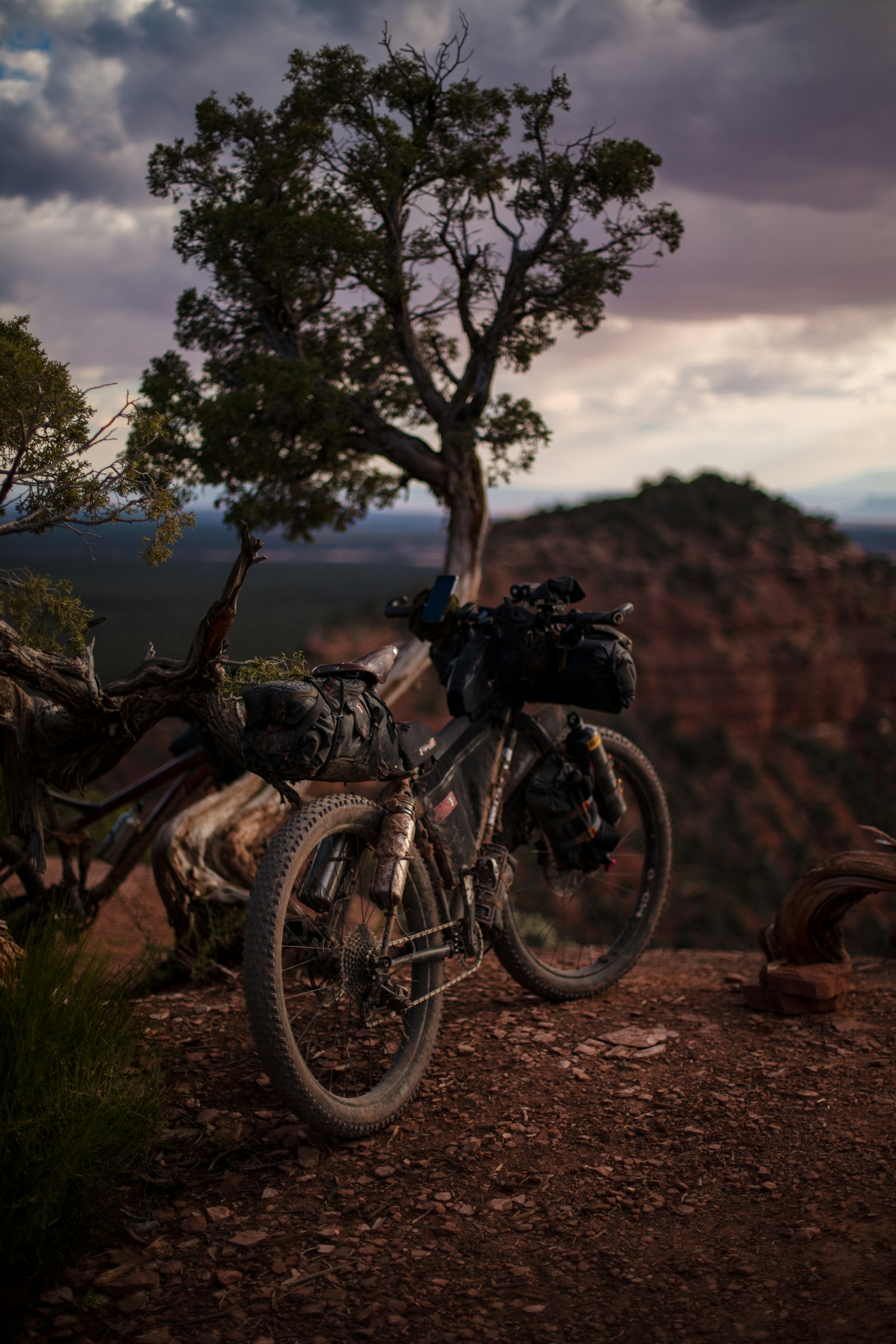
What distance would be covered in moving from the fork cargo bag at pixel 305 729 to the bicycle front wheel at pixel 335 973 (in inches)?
5.5

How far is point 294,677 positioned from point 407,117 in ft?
14.0

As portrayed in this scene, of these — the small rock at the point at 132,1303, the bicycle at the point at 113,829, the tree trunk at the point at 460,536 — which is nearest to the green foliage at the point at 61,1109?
the small rock at the point at 132,1303

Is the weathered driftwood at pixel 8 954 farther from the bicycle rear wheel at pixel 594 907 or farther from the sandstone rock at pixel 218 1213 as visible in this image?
the bicycle rear wheel at pixel 594 907

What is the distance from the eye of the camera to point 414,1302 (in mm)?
2516

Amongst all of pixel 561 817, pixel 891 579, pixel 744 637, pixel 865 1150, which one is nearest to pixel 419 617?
pixel 561 817

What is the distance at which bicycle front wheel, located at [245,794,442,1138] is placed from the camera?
2881 mm

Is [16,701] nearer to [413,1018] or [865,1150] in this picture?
[413,1018]

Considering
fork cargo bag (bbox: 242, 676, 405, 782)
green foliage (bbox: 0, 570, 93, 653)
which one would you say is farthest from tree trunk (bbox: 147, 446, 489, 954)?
fork cargo bag (bbox: 242, 676, 405, 782)

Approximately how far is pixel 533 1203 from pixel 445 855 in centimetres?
119

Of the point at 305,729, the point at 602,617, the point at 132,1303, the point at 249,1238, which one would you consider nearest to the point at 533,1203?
the point at 249,1238

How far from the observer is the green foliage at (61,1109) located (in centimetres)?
255

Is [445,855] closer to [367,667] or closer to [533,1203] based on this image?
[367,667]

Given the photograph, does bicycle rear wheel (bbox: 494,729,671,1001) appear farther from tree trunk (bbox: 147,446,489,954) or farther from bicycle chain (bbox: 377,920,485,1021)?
tree trunk (bbox: 147,446,489,954)

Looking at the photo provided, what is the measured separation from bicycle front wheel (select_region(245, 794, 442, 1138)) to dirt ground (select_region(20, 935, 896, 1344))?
209mm
